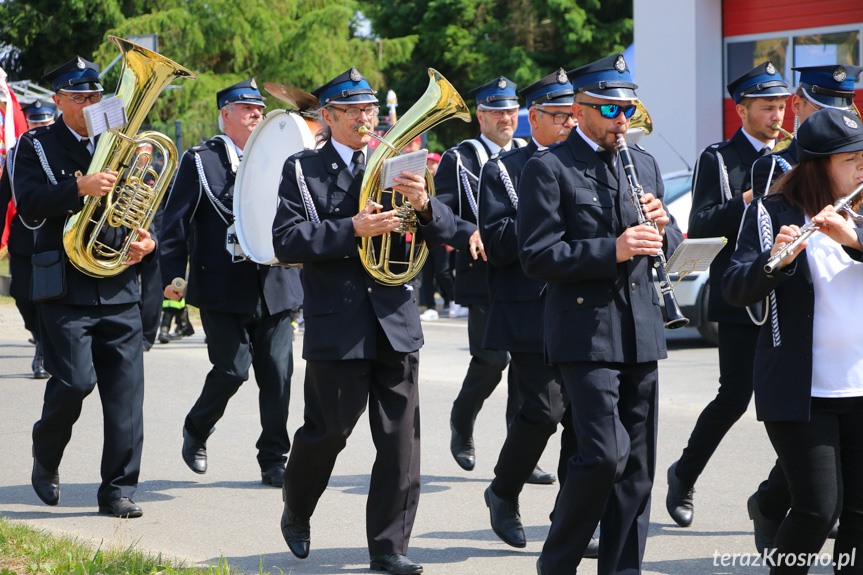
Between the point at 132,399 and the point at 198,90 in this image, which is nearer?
the point at 132,399

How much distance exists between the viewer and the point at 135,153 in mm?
5750

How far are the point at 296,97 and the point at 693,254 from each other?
1.99m

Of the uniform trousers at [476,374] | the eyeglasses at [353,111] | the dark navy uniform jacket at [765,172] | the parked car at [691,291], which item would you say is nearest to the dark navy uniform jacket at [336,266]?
the eyeglasses at [353,111]

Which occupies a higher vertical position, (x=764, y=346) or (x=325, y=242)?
(x=325, y=242)

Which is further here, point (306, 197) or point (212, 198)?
point (212, 198)

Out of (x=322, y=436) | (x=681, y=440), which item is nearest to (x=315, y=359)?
(x=322, y=436)

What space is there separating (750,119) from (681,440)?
8.02 feet

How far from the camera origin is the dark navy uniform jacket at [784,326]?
3848mm

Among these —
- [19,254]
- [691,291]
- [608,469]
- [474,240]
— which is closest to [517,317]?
[474,240]

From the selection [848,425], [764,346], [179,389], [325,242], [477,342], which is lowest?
[179,389]

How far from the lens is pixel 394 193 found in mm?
4898

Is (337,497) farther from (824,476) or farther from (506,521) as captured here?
(824,476)

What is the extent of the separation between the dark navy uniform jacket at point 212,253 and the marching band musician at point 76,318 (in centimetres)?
63

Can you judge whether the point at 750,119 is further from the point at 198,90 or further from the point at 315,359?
the point at 198,90
